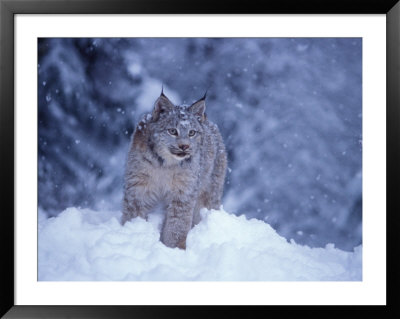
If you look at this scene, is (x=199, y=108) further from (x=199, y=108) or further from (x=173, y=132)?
(x=173, y=132)

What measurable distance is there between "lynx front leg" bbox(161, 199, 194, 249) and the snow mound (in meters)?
0.11

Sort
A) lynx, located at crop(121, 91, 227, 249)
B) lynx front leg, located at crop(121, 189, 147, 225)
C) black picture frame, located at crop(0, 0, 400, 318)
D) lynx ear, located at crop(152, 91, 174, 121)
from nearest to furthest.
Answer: black picture frame, located at crop(0, 0, 400, 318), lynx ear, located at crop(152, 91, 174, 121), lynx, located at crop(121, 91, 227, 249), lynx front leg, located at crop(121, 189, 147, 225)

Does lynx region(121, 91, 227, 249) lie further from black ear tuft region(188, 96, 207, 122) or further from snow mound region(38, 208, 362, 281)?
snow mound region(38, 208, 362, 281)

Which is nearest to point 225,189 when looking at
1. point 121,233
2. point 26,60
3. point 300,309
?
point 121,233

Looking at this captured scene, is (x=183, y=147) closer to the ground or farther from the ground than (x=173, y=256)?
farther from the ground

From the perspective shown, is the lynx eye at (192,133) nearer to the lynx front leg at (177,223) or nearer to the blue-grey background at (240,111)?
the blue-grey background at (240,111)

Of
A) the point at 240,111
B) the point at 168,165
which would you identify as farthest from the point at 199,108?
the point at 168,165

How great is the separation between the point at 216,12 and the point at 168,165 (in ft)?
4.99

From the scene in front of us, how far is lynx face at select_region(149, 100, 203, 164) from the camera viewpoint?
14.3ft

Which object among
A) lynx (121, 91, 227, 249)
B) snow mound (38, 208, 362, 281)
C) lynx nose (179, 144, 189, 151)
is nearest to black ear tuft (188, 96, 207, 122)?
lynx (121, 91, 227, 249)

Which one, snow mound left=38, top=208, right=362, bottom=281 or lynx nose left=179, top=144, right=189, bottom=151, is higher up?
lynx nose left=179, top=144, right=189, bottom=151

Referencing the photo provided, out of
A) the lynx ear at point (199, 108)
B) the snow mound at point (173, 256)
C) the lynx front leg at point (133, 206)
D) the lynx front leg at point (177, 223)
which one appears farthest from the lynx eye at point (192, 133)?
the snow mound at point (173, 256)

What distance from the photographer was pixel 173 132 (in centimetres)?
441

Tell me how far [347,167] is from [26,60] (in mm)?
2833
